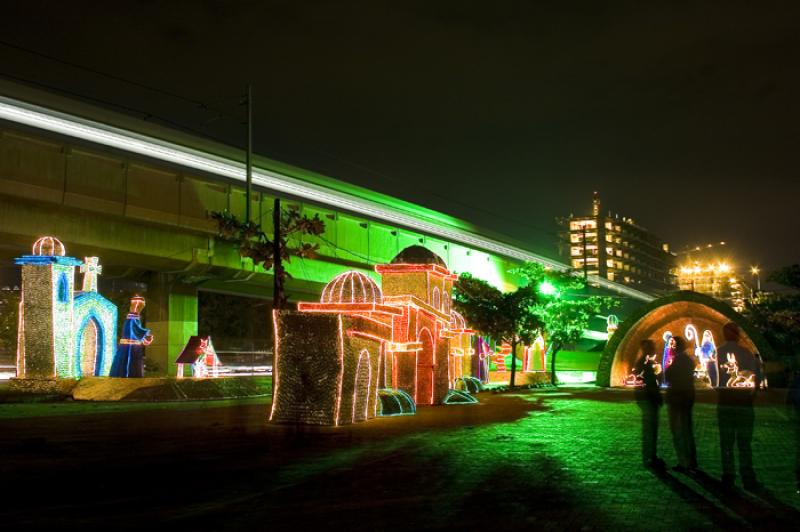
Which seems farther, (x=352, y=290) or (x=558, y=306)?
(x=558, y=306)

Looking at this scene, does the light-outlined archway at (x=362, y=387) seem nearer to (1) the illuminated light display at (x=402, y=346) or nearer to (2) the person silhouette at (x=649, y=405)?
(1) the illuminated light display at (x=402, y=346)

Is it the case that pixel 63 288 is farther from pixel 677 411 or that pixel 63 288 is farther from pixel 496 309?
pixel 496 309

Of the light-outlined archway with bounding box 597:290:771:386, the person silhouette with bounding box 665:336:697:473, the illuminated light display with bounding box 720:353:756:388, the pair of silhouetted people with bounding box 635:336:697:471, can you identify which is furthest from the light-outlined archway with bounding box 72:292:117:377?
A: the light-outlined archway with bounding box 597:290:771:386

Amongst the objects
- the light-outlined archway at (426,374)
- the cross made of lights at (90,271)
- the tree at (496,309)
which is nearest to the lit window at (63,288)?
the cross made of lights at (90,271)

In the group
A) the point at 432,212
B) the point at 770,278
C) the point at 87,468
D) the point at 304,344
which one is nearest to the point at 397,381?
the point at 304,344

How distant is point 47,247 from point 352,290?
10.7m

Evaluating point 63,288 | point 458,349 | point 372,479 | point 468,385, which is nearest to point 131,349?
point 63,288

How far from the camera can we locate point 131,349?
28.4 meters

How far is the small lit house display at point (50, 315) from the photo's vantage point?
2544cm

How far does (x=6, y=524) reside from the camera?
727 centimetres

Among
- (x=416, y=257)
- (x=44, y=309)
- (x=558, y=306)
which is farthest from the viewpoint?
(x=558, y=306)

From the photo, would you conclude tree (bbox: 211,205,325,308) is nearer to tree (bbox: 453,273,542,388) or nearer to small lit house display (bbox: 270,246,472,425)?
small lit house display (bbox: 270,246,472,425)

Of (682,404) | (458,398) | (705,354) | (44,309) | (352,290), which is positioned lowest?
(458,398)

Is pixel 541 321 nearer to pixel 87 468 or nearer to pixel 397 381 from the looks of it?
pixel 397 381
